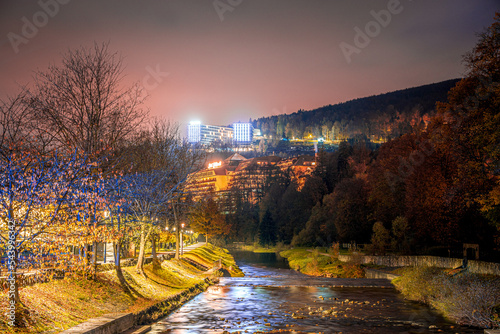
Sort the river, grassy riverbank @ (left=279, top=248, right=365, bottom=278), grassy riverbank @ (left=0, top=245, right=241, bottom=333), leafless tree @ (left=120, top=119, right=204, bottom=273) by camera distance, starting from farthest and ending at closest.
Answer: grassy riverbank @ (left=279, top=248, right=365, bottom=278)
leafless tree @ (left=120, top=119, right=204, bottom=273)
the river
grassy riverbank @ (left=0, top=245, right=241, bottom=333)

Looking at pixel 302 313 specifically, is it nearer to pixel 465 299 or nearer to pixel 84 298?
pixel 465 299

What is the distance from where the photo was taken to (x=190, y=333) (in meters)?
19.5

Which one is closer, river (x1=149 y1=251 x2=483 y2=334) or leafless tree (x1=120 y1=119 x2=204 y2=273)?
river (x1=149 y1=251 x2=483 y2=334)

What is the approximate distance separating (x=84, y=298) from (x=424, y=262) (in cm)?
3693

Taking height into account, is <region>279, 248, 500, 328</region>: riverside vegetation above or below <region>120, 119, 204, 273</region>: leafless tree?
below

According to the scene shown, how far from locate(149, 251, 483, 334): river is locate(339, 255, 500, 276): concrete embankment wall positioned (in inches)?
243

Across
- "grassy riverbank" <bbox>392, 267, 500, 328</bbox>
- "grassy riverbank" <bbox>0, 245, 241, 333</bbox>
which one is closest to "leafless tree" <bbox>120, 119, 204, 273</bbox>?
"grassy riverbank" <bbox>0, 245, 241, 333</bbox>

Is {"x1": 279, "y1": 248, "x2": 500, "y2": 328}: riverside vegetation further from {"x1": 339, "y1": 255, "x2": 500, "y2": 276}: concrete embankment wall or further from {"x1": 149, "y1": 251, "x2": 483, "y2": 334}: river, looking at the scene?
{"x1": 339, "y1": 255, "x2": 500, "y2": 276}: concrete embankment wall

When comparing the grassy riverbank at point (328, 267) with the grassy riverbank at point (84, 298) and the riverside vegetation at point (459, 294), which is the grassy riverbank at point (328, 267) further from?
the grassy riverbank at point (84, 298)

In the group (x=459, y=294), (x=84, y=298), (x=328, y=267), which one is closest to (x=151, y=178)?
(x=84, y=298)

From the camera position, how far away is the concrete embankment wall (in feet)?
110

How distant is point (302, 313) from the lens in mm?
26016

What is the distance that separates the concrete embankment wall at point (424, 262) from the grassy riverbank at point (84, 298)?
20.9 metres

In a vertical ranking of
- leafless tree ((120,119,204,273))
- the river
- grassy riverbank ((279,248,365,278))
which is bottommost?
grassy riverbank ((279,248,365,278))
